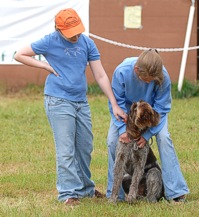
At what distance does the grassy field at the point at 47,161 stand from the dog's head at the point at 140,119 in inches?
26.7

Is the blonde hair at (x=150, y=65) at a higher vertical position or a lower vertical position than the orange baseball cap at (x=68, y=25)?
lower

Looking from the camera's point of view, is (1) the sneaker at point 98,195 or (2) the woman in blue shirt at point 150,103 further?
(1) the sneaker at point 98,195

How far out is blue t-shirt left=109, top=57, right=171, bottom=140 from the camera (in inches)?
276

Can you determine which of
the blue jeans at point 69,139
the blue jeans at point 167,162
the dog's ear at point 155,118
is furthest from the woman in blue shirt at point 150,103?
the blue jeans at point 69,139

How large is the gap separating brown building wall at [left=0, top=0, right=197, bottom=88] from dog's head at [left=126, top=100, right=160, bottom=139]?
288 inches

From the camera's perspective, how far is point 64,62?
7.12 m

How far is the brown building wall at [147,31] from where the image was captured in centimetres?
1416

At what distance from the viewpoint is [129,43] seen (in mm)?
14273

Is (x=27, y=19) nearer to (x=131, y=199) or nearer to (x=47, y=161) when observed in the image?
(x=47, y=161)

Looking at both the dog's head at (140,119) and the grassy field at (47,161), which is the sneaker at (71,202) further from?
the dog's head at (140,119)

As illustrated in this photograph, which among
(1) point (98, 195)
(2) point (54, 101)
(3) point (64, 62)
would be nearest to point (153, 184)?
(1) point (98, 195)

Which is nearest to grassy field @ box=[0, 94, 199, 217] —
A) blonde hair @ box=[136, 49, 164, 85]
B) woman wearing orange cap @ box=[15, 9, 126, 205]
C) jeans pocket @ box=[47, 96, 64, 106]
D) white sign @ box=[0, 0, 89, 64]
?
woman wearing orange cap @ box=[15, 9, 126, 205]

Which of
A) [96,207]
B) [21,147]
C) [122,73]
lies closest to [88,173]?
[96,207]

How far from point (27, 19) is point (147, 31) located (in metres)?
2.22
